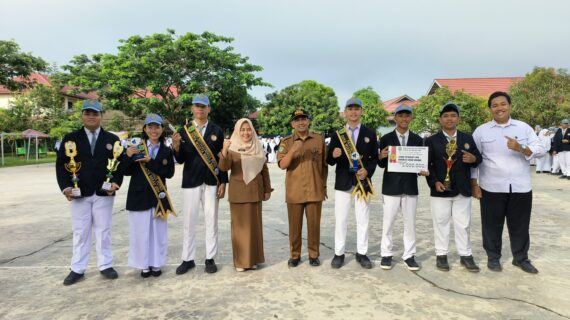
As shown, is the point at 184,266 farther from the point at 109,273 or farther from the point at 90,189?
the point at 90,189

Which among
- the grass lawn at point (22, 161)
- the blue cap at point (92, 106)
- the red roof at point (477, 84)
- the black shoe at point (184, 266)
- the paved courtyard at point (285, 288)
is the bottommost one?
the paved courtyard at point (285, 288)

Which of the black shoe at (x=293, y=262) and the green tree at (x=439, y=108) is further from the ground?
the green tree at (x=439, y=108)

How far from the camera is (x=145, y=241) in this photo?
4164mm

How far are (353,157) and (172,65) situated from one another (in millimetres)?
19917

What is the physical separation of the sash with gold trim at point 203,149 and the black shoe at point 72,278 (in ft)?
5.90

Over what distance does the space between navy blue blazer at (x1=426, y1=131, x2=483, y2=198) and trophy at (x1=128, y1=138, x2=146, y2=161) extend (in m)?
3.21

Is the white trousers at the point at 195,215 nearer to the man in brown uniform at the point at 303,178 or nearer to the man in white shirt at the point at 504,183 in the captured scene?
the man in brown uniform at the point at 303,178

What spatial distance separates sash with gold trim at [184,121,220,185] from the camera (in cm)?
427

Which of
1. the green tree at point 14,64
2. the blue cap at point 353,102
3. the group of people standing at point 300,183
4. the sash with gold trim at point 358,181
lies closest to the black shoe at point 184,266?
the group of people standing at point 300,183

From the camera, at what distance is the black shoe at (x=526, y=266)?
164 inches

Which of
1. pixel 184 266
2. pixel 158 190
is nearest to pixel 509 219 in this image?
pixel 184 266

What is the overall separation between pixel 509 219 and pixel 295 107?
34.4 m

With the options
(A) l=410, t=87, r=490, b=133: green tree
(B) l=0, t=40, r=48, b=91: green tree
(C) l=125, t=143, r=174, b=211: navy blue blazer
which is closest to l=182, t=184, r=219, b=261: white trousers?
(C) l=125, t=143, r=174, b=211: navy blue blazer

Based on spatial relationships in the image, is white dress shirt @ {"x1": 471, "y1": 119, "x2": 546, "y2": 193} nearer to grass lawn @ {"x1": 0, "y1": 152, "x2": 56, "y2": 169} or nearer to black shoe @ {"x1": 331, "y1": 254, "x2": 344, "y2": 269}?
black shoe @ {"x1": 331, "y1": 254, "x2": 344, "y2": 269}
